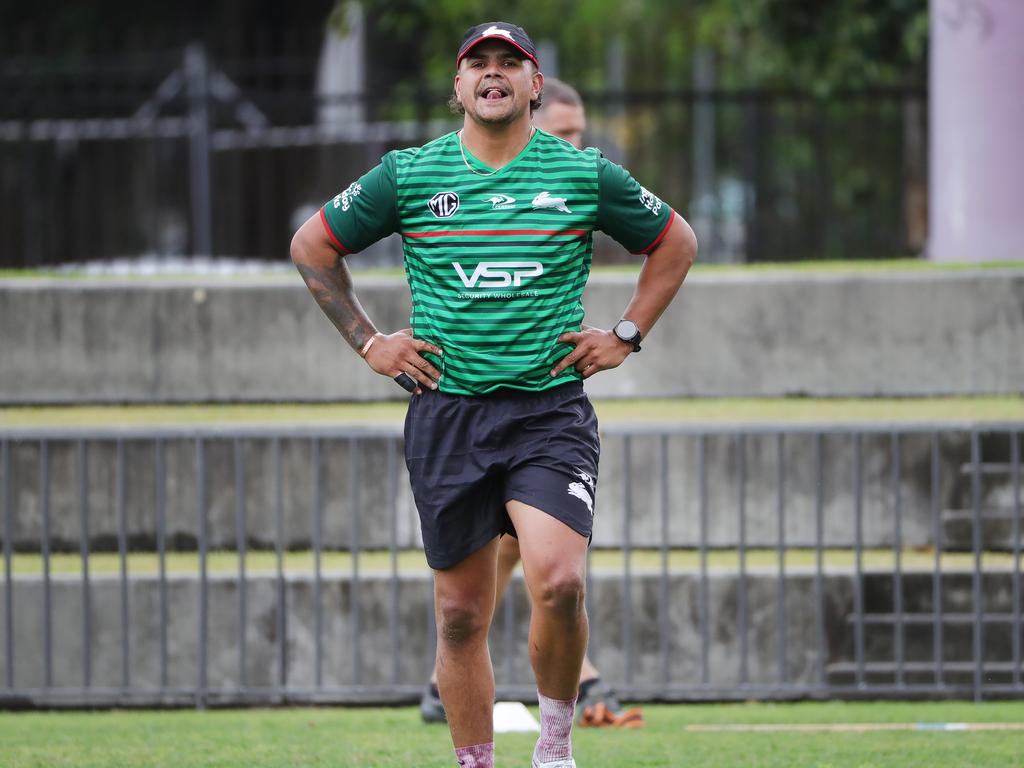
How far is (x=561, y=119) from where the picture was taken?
6781mm

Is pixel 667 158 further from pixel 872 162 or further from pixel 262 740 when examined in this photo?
pixel 262 740

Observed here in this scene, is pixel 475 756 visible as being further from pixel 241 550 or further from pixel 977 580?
pixel 977 580

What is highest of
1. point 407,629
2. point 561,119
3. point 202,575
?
point 561,119

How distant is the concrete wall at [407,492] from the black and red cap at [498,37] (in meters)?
3.71

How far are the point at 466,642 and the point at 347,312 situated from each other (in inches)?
40.4

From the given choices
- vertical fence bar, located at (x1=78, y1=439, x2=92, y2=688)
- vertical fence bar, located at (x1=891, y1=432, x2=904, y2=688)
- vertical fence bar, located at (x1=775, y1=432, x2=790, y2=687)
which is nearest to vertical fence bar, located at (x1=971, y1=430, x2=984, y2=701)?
vertical fence bar, located at (x1=891, y1=432, x2=904, y2=688)

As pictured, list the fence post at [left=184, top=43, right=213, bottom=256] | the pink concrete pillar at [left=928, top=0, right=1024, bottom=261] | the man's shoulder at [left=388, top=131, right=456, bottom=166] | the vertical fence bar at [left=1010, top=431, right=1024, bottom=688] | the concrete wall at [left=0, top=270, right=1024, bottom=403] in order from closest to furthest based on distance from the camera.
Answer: the man's shoulder at [left=388, top=131, right=456, bottom=166] → the vertical fence bar at [left=1010, top=431, right=1024, bottom=688] → the concrete wall at [left=0, top=270, right=1024, bottom=403] → the pink concrete pillar at [left=928, top=0, right=1024, bottom=261] → the fence post at [left=184, top=43, right=213, bottom=256]

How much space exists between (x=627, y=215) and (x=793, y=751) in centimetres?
234

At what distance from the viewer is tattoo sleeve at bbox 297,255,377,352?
5.12 m

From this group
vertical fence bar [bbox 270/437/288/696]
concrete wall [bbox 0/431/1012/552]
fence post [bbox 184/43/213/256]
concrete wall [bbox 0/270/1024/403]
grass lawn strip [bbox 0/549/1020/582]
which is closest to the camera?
vertical fence bar [bbox 270/437/288/696]

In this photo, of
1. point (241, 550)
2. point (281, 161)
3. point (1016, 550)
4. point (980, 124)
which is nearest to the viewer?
point (1016, 550)

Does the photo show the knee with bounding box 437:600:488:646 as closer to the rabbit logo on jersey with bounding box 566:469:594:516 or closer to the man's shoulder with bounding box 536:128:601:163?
the rabbit logo on jersey with bounding box 566:469:594:516

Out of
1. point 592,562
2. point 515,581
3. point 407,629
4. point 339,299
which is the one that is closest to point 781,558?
point 592,562

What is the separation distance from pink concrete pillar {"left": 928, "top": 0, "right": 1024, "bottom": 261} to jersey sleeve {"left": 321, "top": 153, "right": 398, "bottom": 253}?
6.36m
